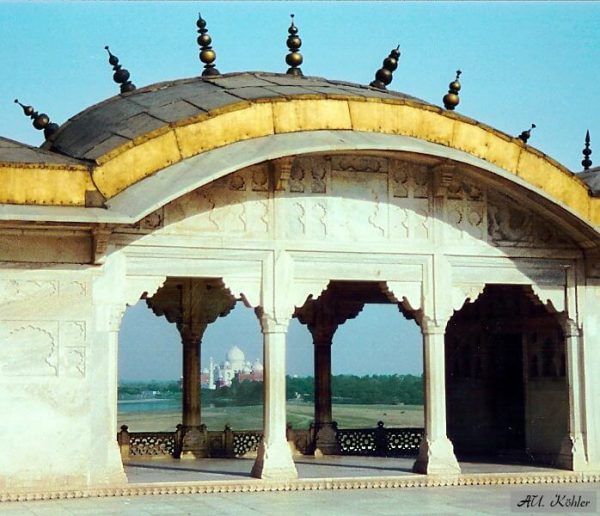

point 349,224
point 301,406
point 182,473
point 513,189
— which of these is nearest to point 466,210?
point 513,189

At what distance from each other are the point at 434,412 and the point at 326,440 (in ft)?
15.0

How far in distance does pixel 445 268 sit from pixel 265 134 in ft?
8.77

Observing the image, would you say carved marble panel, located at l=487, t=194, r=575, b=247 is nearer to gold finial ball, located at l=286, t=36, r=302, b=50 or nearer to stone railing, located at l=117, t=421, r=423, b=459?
gold finial ball, located at l=286, t=36, r=302, b=50

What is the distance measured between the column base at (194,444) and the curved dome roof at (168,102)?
15.8 ft

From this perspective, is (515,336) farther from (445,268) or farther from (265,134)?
(265,134)

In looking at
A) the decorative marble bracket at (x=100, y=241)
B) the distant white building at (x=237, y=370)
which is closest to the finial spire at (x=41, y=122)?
the decorative marble bracket at (x=100, y=241)

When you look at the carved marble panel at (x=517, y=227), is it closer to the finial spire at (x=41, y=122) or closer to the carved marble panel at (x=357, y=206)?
the carved marble panel at (x=357, y=206)

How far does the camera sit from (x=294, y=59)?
15.0 meters

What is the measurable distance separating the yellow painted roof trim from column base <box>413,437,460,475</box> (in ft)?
10.2

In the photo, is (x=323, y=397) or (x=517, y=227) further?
(x=323, y=397)

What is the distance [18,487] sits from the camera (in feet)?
37.0

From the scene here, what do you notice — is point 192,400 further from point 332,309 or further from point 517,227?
point 517,227

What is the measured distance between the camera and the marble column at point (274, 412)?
12.2 m

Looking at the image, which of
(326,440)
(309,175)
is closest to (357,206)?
(309,175)
